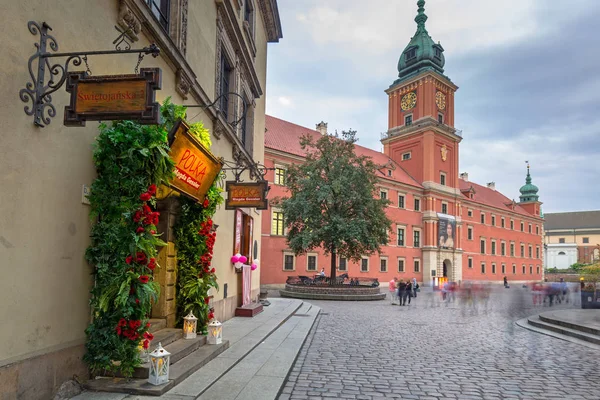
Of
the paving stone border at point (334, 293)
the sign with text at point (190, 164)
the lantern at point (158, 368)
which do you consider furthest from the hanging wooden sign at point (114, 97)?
the paving stone border at point (334, 293)

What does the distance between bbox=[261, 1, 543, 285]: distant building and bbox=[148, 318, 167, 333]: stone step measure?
2932 cm

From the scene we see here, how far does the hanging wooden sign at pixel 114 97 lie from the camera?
Result: 4281 mm

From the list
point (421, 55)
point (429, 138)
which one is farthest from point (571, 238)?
point (421, 55)

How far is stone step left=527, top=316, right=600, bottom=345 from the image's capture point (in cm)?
1122

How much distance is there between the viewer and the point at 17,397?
4.16 metres

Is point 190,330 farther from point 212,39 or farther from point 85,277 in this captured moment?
point 212,39

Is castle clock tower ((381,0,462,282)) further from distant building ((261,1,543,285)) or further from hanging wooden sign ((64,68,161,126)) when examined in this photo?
hanging wooden sign ((64,68,161,126))

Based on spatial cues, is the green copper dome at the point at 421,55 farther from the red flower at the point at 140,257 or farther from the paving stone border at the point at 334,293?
the red flower at the point at 140,257

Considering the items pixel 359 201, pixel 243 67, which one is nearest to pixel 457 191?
pixel 359 201

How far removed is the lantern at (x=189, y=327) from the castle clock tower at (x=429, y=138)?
4436cm

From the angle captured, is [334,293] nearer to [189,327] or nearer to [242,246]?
[242,246]

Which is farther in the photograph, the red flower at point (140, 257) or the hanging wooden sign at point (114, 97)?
the red flower at point (140, 257)

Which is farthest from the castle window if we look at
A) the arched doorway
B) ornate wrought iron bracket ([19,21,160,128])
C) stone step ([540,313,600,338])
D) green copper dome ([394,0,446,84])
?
the arched doorway

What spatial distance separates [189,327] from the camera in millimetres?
7840
